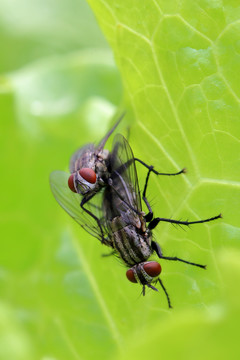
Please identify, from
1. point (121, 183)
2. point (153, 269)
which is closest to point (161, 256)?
point (153, 269)

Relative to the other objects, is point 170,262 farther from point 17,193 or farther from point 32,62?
point 32,62

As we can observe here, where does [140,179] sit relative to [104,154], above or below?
above

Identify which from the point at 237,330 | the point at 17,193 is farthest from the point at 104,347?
the point at 237,330

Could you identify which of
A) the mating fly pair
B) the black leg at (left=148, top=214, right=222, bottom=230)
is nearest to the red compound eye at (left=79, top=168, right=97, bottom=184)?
the mating fly pair

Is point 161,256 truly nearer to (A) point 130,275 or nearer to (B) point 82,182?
(A) point 130,275

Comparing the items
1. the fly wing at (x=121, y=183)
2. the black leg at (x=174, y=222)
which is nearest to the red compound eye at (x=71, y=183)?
the fly wing at (x=121, y=183)
